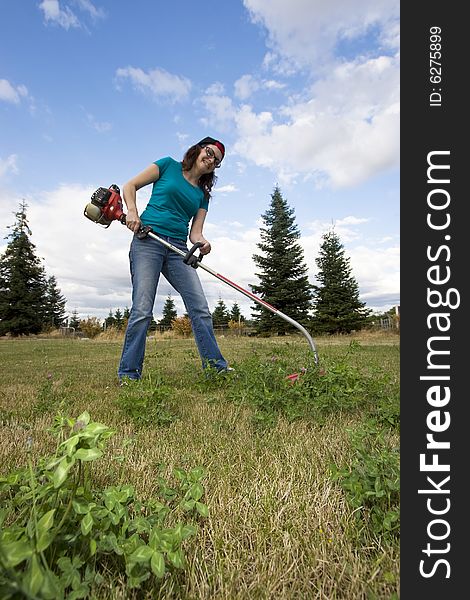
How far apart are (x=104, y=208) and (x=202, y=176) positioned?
3.55 ft

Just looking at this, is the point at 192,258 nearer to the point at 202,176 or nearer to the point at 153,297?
the point at 153,297

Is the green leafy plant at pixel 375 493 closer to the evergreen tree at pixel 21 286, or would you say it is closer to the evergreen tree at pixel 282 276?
the evergreen tree at pixel 282 276

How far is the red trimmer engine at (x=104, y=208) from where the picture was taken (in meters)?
3.90

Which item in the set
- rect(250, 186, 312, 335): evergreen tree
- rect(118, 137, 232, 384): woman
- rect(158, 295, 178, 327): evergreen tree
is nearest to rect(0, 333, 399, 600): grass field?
rect(118, 137, 232, 384): woman

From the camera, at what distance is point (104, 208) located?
391 cm

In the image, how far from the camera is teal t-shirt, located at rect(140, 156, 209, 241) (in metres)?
3.88

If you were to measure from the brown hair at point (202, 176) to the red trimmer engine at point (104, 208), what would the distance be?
0.79m

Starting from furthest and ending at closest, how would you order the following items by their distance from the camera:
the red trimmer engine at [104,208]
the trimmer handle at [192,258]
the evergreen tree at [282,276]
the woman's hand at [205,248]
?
the evergreen tree at [282,276] < the woman's hand at [205,248] < the red trimmer engine at [104,208] < the trimmer handle at [192,258]

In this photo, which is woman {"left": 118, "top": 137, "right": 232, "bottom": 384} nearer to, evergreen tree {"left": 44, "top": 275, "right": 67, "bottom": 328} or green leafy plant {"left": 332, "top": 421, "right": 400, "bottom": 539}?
green leafy plant {"left": 332, "top": 421, "right": 400, "bottom": 539}

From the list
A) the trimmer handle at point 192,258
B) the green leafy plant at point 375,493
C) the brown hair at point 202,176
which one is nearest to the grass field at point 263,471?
the green leafy plant at point 375,493

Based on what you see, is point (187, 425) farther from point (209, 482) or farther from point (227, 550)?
point (227, 550)

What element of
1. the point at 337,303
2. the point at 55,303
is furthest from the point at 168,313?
the point at 337,303

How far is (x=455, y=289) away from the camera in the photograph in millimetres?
855

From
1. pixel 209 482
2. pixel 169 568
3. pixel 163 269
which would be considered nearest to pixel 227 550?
pixel 169 568
